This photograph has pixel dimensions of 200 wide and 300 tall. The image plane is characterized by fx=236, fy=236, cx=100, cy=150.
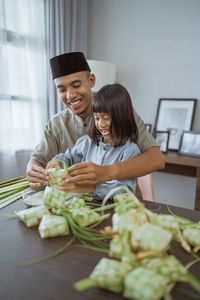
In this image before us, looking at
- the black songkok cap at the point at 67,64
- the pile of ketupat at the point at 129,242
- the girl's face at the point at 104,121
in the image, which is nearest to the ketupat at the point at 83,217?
the pile of ketupat at the point at 129,242

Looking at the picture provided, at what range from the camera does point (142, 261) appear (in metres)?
0.52

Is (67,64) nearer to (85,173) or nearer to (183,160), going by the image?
(85,173)

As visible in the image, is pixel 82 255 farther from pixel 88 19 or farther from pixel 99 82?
pixel 88 19

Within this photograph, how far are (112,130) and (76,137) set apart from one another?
0.46 metres

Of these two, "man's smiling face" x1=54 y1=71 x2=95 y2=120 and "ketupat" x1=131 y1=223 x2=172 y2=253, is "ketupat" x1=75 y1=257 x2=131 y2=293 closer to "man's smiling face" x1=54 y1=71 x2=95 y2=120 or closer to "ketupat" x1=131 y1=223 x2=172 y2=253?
"ketupat" x1=131 y1=223 x2=172 y2=253

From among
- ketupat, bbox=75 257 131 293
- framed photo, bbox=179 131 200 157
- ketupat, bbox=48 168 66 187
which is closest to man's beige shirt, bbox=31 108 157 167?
ketupat, bbox=48 168 66 187

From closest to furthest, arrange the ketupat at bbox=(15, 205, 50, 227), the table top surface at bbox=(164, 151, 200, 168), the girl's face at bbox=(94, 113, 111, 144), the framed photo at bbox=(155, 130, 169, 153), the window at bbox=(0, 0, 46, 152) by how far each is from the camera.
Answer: the ketupat at bbox=(15, 205, 50, 227)
the girl's face at bbox=(94, 113, 111, 144)
the table top surface at bbox=(164, 151, 200, 168)
the window at bbox=(0, 0, 46, 152)
the framed photo at bbox=(155, 130, 169, 153)

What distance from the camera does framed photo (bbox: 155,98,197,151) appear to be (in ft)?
8.05

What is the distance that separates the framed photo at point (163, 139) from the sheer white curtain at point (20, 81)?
1.28 metres

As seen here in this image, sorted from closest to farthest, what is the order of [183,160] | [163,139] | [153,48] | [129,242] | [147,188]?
[129,242]
[147,188]
[183,160]
[163,139]
[153,48]

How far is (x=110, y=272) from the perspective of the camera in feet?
1.53

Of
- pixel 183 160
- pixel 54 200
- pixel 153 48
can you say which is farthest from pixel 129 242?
pixel 153 48

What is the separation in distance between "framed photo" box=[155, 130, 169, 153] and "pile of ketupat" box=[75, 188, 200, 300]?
1.81 m

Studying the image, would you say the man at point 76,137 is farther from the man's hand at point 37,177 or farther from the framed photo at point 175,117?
the framed photo at point 175,117
